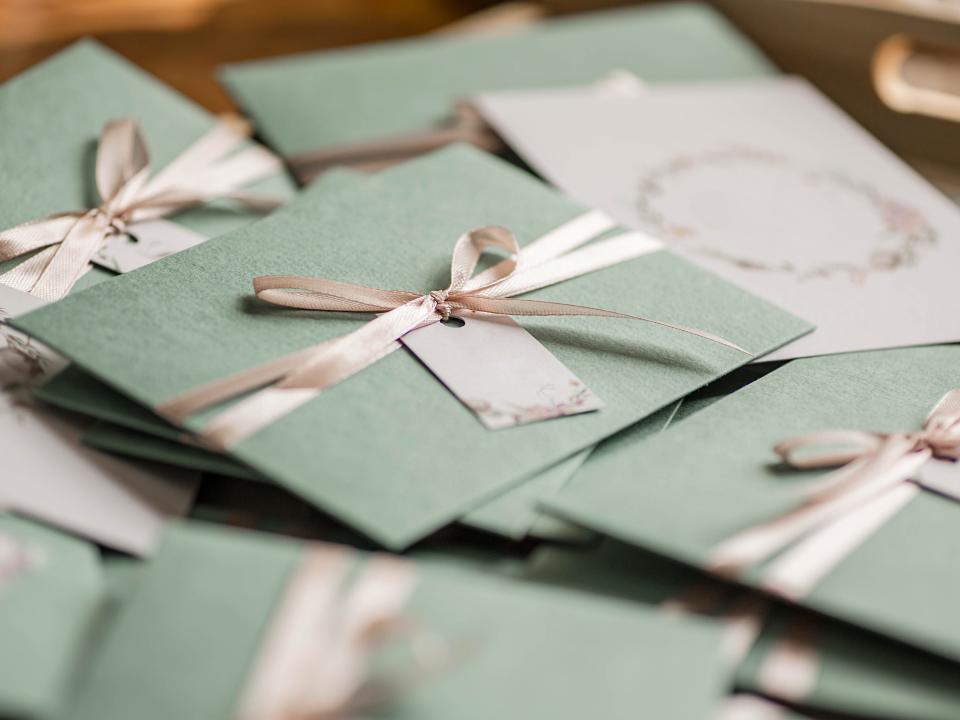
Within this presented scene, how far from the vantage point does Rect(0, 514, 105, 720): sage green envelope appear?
1.69 feet

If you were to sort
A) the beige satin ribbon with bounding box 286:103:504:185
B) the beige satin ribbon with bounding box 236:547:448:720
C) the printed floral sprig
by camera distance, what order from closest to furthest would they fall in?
the beige satin ribbon with bounding box 236:547:448:720 → the printed floral sprig → the beige satin ribbon with bounding box 286:103:504:185

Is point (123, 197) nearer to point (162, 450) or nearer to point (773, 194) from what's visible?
point (162, 450)

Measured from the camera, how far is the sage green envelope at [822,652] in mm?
583

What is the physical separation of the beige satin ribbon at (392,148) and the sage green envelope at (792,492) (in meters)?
0.47

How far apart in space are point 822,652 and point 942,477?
18 centimetres

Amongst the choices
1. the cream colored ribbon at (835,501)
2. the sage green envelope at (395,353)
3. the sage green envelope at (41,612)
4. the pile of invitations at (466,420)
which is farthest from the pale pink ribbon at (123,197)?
the cream colored ribbon at (835,501)

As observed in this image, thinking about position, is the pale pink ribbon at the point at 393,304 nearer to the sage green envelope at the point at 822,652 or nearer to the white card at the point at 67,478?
the white card at the point at 67,478

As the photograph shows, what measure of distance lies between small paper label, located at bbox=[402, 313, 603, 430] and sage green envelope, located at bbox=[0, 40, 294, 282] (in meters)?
0.29

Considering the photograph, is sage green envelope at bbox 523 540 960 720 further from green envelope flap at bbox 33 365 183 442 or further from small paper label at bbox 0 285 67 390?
small paper label at bbox 0 285 67 390

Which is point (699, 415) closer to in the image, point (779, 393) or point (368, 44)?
point (779, 393)

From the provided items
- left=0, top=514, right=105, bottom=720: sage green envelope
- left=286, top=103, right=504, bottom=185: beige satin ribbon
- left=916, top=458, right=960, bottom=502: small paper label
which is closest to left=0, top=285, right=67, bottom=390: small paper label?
left=0, top=514, right=105, bottom=720: sage green envelope

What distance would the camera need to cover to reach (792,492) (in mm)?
678

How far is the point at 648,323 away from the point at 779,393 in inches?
4.5

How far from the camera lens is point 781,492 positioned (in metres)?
0.68
